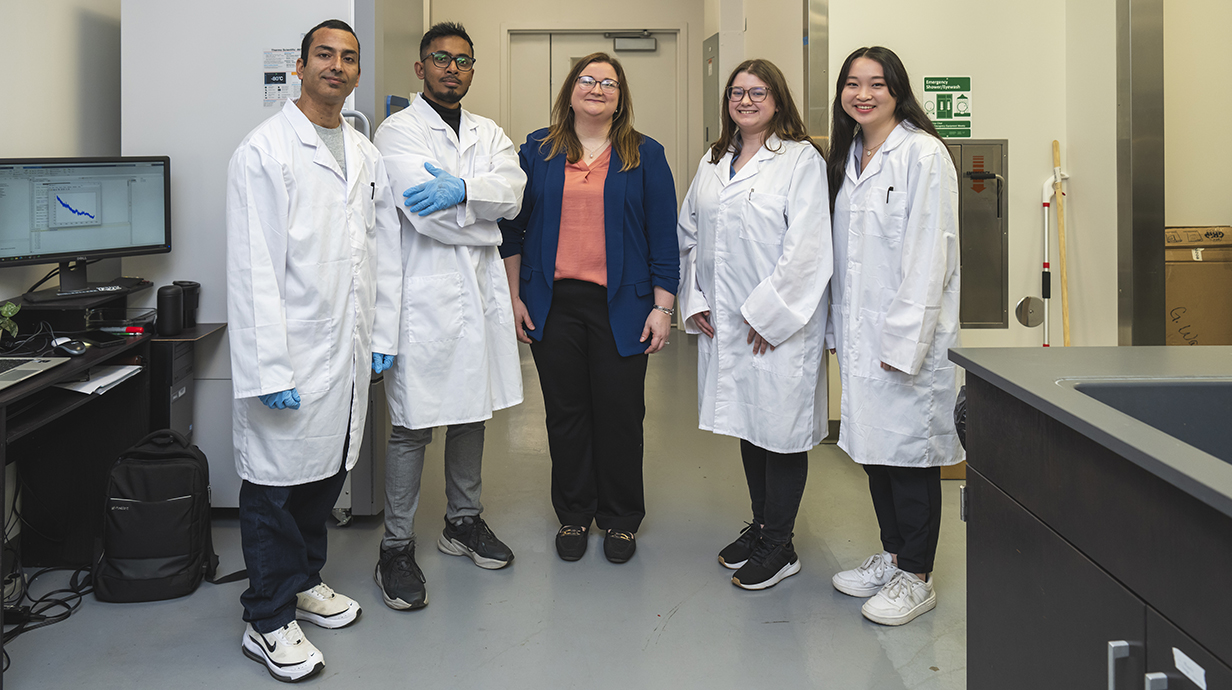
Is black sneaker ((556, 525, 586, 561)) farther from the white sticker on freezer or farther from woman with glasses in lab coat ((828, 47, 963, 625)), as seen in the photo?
the white sticker on freezer

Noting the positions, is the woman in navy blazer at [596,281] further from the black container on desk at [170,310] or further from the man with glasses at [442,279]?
the black container on desk at [170,310]

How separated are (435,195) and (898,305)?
114 centimetres

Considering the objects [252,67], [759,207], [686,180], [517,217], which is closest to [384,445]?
[517,217]

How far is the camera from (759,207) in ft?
7.23

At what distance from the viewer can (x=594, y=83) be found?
92.0 inches

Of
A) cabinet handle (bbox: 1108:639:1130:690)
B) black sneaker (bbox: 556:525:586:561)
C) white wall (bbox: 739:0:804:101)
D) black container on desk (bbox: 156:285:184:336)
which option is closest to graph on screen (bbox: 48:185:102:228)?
black container on desk (bbox: 156:285:184:336)

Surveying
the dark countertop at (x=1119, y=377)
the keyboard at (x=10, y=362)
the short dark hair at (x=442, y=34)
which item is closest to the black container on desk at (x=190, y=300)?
the keyboard at (x=10, y=362)

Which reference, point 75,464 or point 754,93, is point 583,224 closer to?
point 754,93

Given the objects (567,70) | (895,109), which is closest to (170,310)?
(895,109)

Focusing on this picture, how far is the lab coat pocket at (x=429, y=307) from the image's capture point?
2.19 meters

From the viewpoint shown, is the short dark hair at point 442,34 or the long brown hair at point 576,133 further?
the long brown hair at point 576,133

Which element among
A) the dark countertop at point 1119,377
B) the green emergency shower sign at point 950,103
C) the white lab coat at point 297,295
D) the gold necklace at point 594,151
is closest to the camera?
the dark countertop at point 1119,377

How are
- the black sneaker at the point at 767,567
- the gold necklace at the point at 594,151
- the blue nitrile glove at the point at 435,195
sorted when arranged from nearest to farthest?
the blue nitrile glove at the point at 435,195 < the black sneaker at the point at 767,567 < the gold necklace at the point at 594,151

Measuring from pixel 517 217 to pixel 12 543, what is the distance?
1.66m
